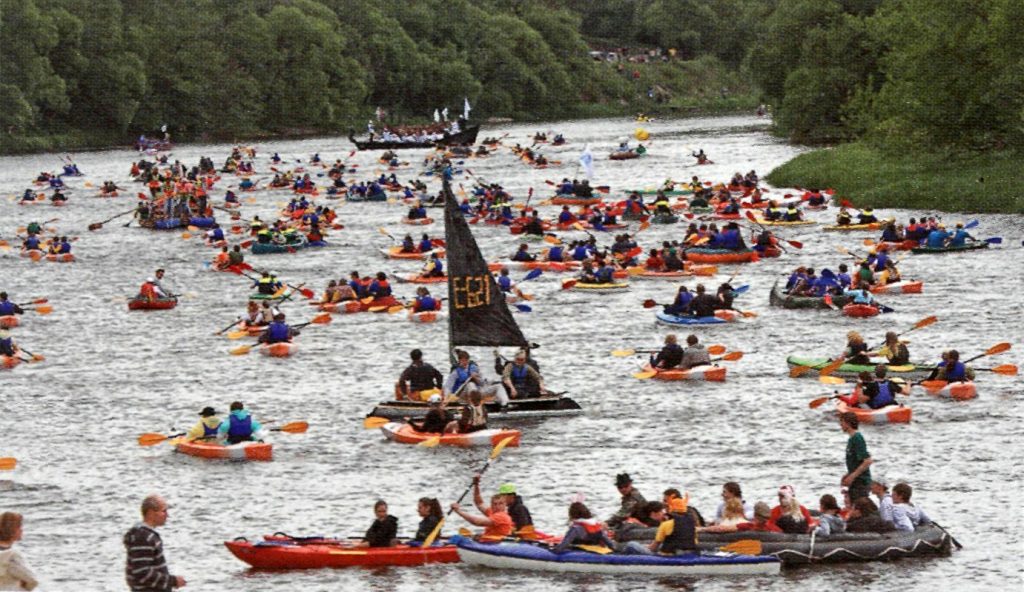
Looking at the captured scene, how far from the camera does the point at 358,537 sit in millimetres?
28906

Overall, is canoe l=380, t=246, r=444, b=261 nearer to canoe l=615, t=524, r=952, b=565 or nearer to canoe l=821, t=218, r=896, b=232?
canoe l=821, t=218, r=896, b=232

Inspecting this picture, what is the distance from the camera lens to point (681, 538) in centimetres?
2561

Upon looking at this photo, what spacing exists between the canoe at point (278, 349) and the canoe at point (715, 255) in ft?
62.9

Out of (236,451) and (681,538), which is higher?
(681,538)

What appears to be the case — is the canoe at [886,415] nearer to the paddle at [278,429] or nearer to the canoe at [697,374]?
the canoe at [697,374]

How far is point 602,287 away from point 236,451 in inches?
944

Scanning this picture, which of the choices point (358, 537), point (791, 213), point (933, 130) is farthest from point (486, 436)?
point (933, 130)

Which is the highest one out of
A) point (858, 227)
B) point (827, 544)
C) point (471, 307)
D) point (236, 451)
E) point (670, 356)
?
point (858, 227)

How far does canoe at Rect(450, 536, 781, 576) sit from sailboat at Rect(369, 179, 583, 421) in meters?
10.1

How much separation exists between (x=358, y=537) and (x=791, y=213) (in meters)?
48.4

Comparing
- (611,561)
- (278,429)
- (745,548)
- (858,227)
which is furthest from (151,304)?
(745,548)

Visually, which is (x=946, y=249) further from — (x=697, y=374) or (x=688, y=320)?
(x=697, y=374)

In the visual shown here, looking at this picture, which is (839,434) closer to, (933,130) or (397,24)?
(933,130)

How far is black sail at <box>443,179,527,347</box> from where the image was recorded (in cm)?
3628
